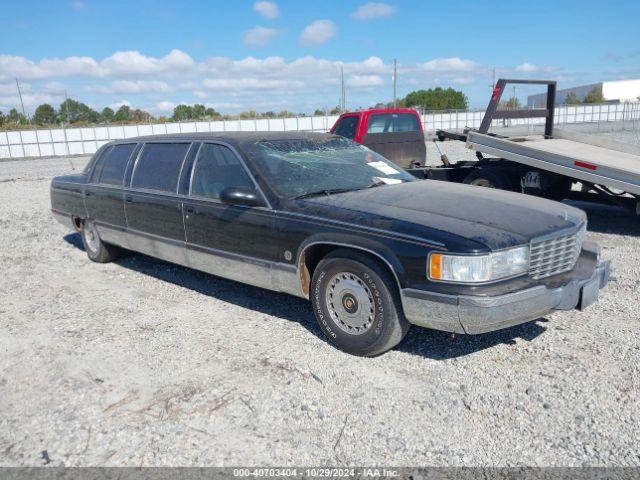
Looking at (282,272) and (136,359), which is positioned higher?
(282,272)

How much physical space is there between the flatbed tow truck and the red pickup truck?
1563mm

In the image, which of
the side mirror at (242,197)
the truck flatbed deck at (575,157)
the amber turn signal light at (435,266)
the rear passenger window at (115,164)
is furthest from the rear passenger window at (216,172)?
the truck flatbed deck at (575,157)

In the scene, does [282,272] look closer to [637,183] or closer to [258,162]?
[258,162]

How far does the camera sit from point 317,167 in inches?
182

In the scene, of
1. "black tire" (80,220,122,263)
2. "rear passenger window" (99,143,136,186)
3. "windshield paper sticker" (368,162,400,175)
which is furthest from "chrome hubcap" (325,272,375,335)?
"black tire" (80,220,122,263)

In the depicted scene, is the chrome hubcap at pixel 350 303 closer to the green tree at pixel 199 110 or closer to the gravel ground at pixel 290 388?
the gravel ground at pixel 290 388

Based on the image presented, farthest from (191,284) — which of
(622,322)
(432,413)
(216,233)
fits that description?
(622,322)

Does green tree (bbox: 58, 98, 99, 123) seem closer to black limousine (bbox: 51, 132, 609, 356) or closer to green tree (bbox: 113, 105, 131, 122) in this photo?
green tree (bbox: 113, 105, 131, 122)

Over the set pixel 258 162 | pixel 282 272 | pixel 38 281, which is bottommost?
pixel 38 281

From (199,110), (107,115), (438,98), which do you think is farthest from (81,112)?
(438,98)

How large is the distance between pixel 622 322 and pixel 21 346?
15.6ft

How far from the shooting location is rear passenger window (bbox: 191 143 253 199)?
4.54 metres

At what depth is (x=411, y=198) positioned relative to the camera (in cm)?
407

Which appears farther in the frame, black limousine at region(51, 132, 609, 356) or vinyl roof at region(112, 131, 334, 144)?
vinyl roof at region(112, 131, 334, 144)
